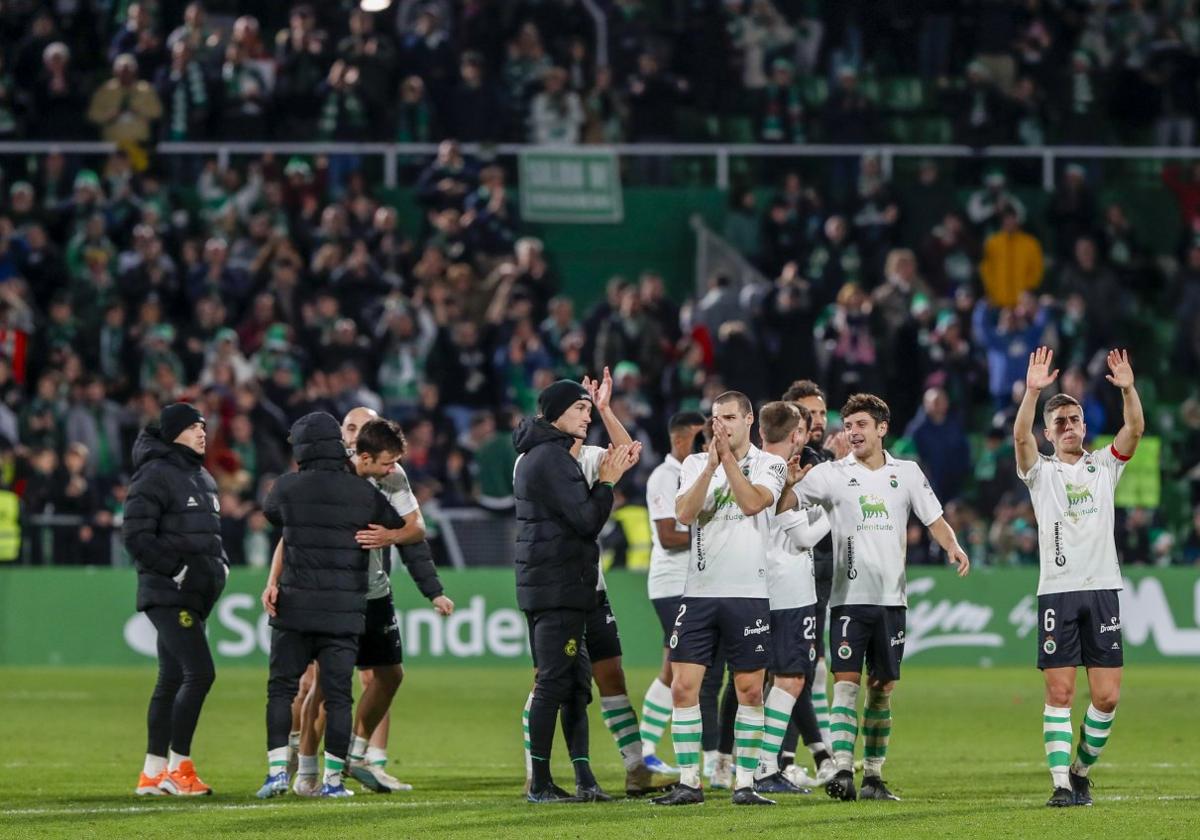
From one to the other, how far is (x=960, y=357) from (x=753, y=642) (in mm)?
16305

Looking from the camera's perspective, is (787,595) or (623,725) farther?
(623,725)

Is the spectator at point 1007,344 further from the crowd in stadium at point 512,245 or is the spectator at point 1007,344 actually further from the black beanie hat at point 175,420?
the black beanie hat at point 175,420

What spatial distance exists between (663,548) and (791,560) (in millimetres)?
1098

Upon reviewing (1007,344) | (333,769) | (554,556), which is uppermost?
(1007,344)

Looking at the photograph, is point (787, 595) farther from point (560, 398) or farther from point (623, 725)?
point (560, 398)

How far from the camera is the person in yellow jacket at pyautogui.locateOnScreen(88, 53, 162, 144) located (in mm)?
28875

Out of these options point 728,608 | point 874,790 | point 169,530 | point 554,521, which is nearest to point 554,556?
point 554,521

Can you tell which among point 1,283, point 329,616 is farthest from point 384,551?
point 1,283

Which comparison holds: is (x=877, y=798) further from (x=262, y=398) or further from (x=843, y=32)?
(x=843, y=32)

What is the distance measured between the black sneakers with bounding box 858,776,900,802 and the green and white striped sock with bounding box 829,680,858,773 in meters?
0.21

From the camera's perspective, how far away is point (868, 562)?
12.4 m

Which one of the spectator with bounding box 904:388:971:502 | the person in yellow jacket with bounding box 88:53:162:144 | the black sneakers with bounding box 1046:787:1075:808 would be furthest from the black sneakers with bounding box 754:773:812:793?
the person in yellow jacket with bounding box 88:53:162:144

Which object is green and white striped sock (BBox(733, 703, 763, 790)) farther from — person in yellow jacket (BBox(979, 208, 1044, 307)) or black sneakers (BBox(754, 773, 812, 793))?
person in yellow jacket (BBox(979, 208, 1044, 307))

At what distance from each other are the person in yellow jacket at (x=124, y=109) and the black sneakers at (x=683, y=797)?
62.4 ft
